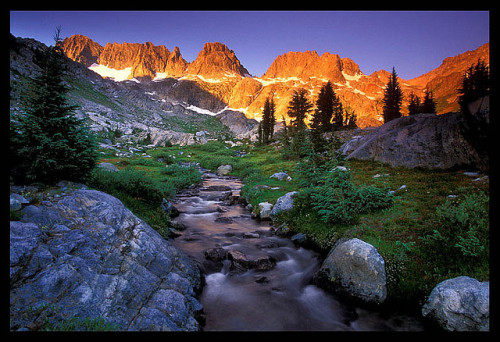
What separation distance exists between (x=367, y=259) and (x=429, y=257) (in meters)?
2.07

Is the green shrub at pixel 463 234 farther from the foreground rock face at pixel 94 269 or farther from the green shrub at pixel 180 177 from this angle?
the green shrub at pixel 180 177

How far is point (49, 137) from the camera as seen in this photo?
288 inches

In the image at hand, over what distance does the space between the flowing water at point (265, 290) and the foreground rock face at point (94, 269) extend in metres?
1.52

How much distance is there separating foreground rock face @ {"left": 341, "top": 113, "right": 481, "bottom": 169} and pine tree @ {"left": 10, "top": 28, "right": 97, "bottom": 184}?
2101cm

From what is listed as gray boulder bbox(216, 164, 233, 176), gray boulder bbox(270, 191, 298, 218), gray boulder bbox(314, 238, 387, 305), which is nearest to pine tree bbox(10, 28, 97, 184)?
gray boulder bbox(314, 238, 387, 305)

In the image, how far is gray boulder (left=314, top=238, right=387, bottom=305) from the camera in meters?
7.09

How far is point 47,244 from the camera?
15.3 ft

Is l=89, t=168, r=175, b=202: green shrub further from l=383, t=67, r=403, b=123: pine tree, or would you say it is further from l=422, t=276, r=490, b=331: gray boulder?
l=383, t=67, r=403, b=123: pine tree

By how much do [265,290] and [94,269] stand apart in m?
5.92

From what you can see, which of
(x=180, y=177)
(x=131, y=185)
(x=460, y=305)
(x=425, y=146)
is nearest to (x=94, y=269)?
(x=131, y=185)

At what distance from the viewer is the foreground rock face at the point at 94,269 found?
13.3 feet

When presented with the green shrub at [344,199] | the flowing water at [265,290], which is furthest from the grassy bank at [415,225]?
the flowing water at [265,290]
